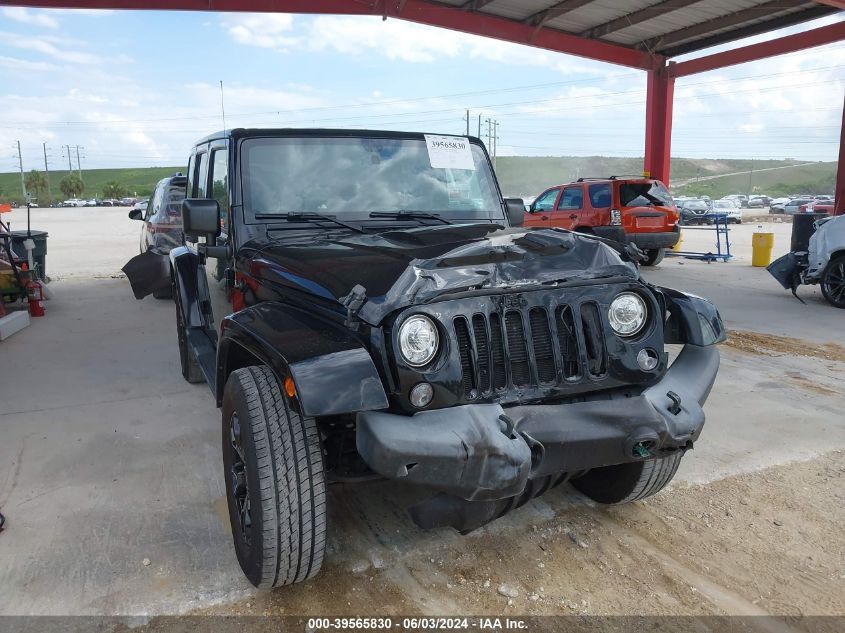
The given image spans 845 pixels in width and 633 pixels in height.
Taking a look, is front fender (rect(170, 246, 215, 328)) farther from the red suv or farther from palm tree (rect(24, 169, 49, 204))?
palm tree (rect(24, 169, 49, 204))

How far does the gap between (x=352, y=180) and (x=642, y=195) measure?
35.3 ft

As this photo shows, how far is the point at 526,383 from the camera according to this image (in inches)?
98.7

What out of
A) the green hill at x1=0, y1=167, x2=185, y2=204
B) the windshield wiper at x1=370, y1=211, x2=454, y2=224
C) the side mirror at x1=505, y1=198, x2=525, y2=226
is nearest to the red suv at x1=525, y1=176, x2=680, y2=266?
the side mirror at x1=505, y1=198, x2=525, y2=226

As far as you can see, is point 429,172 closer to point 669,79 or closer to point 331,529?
point 331,529

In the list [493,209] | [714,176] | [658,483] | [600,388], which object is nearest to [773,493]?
[658,483]

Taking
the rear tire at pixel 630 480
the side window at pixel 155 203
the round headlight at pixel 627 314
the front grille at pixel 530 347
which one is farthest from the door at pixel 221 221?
the side window at pixel 155 203

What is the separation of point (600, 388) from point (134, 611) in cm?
204

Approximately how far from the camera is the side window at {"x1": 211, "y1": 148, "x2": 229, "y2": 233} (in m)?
3.66

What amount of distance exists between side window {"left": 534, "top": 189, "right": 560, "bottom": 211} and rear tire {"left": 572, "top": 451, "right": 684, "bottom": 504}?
11.3 m

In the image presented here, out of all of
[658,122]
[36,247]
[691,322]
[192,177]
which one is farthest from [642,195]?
[36,247]

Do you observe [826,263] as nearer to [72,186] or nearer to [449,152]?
[449,152]

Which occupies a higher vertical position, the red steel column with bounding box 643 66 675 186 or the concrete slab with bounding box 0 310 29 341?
the red steel column with bounding box 643 66 675 186

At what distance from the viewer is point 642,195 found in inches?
519

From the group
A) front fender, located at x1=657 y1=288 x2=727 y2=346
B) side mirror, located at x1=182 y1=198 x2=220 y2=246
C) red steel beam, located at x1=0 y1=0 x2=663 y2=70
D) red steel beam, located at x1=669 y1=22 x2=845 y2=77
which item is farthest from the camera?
red steel beam, located at x1=669 y1=22 x2=845 y2=77
